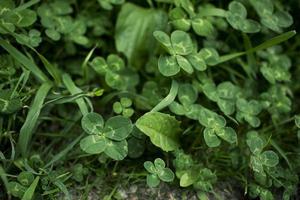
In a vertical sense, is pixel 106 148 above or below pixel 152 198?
above

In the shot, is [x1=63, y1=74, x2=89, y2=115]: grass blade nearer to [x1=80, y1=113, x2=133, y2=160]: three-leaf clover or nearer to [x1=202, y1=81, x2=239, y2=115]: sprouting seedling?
[x1=80, y1=113, x2=133, y2=160]: three-leaf clover

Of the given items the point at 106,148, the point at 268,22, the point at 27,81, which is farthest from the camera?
the point at 268,22

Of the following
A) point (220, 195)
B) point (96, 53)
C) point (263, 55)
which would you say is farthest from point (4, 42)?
point (263, 55)

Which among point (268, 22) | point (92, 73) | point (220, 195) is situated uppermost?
point (268, 22)

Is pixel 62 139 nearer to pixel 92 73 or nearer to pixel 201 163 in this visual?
pixel 92 73

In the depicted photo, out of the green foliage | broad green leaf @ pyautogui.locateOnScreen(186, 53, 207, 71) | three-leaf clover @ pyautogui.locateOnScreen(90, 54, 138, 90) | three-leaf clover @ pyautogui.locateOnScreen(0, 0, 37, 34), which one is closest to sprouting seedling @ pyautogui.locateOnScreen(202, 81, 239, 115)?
the green foliage

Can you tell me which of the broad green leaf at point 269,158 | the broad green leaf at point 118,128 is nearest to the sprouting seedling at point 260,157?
the broad green leaf at point 269,158

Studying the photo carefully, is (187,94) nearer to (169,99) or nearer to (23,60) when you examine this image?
Result: (169,99)
